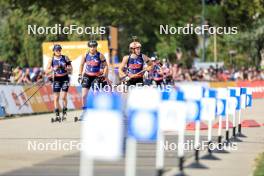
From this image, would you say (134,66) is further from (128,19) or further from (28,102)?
(128,19)

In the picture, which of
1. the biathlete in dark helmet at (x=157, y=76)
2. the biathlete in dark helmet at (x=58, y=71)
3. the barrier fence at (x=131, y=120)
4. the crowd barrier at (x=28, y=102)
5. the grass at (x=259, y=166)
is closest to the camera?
the barrier fence at (x=131, y=120)

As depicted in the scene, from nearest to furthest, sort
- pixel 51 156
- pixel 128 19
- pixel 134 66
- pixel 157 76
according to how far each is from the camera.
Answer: pixel 51 156 < pixel 134 66 < pixel 157 76 < pixel 128 19

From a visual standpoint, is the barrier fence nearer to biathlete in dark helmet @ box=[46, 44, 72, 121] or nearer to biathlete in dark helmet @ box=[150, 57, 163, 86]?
biathlete in dark helmet @ box=[46, 44, 72, 121]

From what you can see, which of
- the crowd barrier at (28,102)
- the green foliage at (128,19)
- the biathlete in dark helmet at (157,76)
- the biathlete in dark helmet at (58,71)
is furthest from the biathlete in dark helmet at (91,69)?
the green foliage at (128,19)

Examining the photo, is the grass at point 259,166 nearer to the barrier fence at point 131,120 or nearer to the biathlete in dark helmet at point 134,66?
the barrier fence at point 131,120

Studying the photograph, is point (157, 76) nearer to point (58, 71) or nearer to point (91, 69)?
point (58, 71)

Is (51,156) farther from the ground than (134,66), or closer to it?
closer to it

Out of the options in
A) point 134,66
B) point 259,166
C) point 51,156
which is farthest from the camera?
point 134,66

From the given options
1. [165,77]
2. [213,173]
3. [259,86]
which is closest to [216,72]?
[259,86]

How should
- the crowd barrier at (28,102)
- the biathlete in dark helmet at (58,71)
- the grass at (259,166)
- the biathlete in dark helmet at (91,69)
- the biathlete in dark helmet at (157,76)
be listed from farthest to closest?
1. the biathlete in dark helmet at (157,76)
2. the crowd barrier at (28,102)
3. the biathlete in dark helmet at (58,71)
4. the biathlete in dark helmet at (91,69)
5. the grass at (259,166)

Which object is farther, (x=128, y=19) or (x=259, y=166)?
(x=128, y=19)

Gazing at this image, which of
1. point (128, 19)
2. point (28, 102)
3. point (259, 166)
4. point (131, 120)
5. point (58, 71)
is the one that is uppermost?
point (128, 19)

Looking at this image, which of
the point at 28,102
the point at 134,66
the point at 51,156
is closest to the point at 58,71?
the point at 134,66

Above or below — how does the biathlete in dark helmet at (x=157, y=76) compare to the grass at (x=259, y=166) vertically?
above
